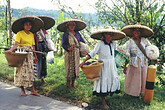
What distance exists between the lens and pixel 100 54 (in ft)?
13.8

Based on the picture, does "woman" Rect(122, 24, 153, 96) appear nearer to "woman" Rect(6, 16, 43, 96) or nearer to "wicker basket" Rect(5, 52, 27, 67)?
"woman" Rect(6, 16, 43, 96)

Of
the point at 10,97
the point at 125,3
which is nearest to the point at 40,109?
the point at 10,97

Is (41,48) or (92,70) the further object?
(41,48)

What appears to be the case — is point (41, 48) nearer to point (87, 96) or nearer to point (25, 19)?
point (25, 19)

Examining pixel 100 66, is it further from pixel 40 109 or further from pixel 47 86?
pixel 47 86

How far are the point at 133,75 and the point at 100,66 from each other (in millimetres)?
1245

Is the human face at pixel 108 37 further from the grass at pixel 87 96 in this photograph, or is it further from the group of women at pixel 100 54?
the grass at pixel 87 96

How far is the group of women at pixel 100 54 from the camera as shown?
414 centimetres

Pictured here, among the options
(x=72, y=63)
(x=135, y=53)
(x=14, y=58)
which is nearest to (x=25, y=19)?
(x=14, y=58)

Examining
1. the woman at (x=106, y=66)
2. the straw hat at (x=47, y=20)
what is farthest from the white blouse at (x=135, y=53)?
the straw hat at (x=47, y=20)

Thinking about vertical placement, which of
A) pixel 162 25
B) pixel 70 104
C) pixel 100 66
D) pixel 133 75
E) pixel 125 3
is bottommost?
pixel 70 104

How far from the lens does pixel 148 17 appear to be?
538 cm

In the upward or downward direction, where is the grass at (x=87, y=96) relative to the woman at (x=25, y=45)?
downward

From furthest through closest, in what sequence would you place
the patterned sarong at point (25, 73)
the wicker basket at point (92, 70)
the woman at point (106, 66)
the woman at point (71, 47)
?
the woman at point (71, 47) → the patterned sarong at point (25, 73) → the woman at point (106, 66) → the wicker basket at point (92, 70)
